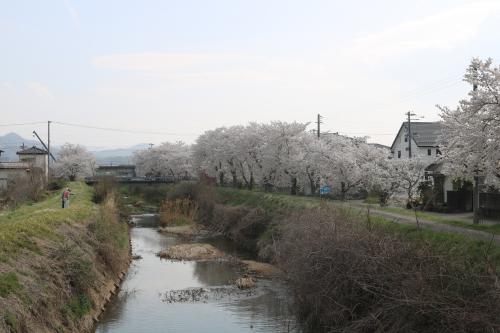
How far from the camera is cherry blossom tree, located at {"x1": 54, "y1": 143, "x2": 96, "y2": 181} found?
96500 millimetres

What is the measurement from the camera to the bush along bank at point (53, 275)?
Result: 13438 millimetres

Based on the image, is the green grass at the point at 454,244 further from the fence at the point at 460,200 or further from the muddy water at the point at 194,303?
the fence at the point at 460,200

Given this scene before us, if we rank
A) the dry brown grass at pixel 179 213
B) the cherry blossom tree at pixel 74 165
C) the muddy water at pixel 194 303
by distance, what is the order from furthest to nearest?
the cherry blossom tree at pixel 74 165 < the dry brown grass at pixel 179 213 < the muddy water at pixel 194 303

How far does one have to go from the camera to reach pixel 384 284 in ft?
43.4

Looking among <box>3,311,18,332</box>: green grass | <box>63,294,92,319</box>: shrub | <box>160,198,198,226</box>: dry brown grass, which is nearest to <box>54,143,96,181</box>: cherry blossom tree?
<box>160,198,198,226</box>: dry brown grass

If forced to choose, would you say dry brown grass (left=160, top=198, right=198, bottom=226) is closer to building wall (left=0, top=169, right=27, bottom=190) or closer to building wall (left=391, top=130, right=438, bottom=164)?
building wall (left=0, top=169, right=27, bottom=190)

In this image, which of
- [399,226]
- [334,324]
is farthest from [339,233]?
[399,226]

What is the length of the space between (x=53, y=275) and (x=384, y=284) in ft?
34.3

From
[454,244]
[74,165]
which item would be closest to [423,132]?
[454,244]

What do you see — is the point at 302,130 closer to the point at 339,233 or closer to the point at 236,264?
the point at 236,264

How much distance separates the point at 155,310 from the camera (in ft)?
68.5

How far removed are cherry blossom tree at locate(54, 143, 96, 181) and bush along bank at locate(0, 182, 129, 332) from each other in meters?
72.2

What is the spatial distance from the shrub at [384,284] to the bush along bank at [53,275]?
739cm

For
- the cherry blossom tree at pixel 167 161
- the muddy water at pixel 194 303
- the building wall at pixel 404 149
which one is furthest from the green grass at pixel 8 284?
the cherry blossom tree at pixel 167 161
